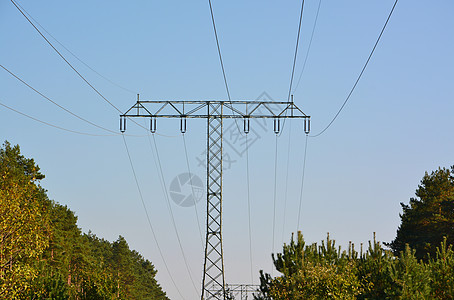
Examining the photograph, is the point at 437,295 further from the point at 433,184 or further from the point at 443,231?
the point at 433,184

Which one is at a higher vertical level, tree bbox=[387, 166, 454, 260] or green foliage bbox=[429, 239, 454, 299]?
tree bbox=[387, 166, 454, 260]

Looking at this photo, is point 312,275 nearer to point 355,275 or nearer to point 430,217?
point 355,275

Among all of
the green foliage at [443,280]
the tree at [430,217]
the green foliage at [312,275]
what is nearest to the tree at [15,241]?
the green foliage at [312,275]

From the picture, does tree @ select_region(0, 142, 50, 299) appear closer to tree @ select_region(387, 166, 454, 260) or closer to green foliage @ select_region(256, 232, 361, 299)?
green foliage @ select_region(256, 232, 361, 299)

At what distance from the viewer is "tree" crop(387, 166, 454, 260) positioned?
75500 millimetres

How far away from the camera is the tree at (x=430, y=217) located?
248ft

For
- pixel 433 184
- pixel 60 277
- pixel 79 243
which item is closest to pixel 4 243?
pixel 60 277

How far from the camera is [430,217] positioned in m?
79.2

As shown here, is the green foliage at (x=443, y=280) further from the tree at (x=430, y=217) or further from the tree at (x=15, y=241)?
the tree at (x=430, y=217)

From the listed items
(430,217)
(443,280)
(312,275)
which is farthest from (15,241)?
(430,217)

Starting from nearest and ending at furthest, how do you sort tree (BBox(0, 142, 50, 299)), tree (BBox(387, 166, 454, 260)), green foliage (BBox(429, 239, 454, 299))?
tree (BBox(0, 142, 50, 299)), green foliage (BBox(429, 239, 454, 299)), tree (BBox(387, 166, 454, 260))

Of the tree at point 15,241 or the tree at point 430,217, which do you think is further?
the tree at point 430,217

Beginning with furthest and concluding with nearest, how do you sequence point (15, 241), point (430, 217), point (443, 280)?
point (430, 217) < point (443, 280) < point (15, 241)

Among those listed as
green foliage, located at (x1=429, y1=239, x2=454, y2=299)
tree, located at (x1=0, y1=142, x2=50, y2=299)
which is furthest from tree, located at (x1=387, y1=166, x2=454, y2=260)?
tree, located at (x1=0, y1=142, x2=50, y2=299)
